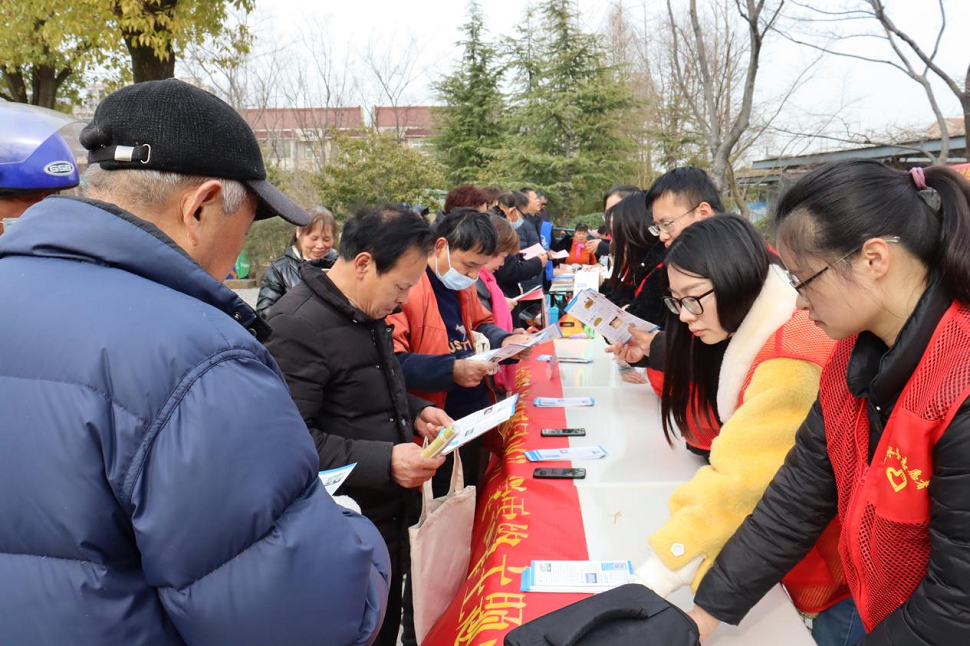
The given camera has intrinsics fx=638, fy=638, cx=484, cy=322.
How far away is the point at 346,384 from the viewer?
6.41 ft

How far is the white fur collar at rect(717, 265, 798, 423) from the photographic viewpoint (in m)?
1.66

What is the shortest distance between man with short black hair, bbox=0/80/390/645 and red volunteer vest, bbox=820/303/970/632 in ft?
2.86

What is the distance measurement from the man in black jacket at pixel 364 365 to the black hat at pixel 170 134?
0.89 m

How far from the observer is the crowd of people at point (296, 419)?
773mm

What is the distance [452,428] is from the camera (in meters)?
1.77

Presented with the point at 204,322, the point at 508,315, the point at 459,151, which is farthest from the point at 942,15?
the point at 459,151

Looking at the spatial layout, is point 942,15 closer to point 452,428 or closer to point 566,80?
point 452,428

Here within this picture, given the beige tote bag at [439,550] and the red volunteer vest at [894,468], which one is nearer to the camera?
the red volunteer vest at [894,468]

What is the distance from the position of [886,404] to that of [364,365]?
4.51 feet

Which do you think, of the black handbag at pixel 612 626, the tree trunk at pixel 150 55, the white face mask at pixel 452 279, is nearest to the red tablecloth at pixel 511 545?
the black handbag at pixel 612 626

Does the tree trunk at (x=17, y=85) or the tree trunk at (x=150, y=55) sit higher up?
the tree trunk at (x=17, y=85)

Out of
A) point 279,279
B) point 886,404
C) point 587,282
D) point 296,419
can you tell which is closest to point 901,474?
point 886,404

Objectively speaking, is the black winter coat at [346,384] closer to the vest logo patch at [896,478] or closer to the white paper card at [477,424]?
the white paper card at [477,424]

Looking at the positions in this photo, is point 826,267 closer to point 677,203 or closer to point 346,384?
point 346,384
